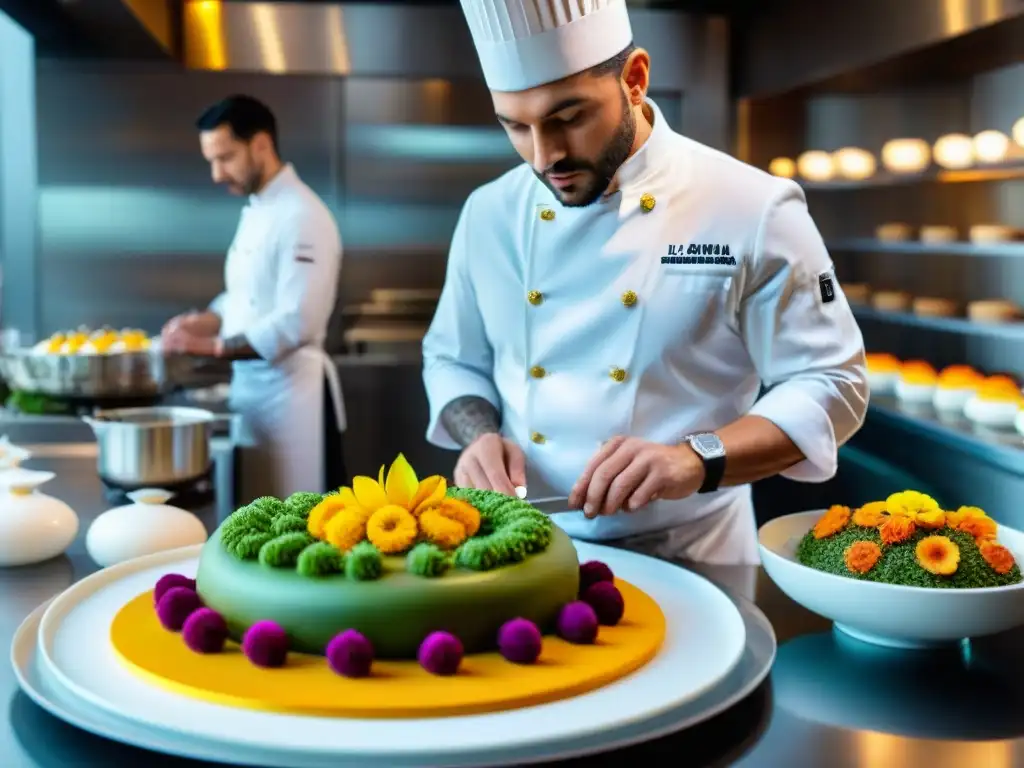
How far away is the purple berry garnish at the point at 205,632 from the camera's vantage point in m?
1.10

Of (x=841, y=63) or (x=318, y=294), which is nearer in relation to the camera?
(x=318, y=294)

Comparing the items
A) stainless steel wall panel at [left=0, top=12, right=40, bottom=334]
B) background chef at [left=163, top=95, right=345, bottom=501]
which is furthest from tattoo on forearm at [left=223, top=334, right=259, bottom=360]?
stainless steel wall panel at [left=0, top=12, right=40, bottom=334]

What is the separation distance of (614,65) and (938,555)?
79 centimetres

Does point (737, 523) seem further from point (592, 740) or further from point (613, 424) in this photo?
point (592, 740)

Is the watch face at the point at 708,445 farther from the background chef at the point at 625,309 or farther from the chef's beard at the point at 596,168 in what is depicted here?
the chef's beard at the point at 596,168

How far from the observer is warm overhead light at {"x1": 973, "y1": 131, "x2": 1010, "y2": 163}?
11.9ft

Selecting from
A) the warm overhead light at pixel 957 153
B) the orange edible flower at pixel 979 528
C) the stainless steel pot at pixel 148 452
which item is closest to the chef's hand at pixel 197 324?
the stainless steel pot at pixel 148 452

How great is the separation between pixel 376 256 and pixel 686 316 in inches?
154

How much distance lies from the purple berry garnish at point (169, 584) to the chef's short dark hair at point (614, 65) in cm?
83

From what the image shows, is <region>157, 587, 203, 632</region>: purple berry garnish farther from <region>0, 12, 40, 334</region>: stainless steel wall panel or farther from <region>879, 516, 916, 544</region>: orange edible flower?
<region>0, 12, 40, 334</region>: stainless steel wall panel

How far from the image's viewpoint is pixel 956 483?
351 centimetres

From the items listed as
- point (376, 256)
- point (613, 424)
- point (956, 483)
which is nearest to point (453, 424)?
point (613, 424)

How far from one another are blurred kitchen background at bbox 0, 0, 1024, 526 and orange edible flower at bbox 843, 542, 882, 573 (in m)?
3.46

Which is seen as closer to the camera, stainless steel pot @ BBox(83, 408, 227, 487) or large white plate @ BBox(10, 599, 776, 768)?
large white plate @ BBox(10, 599, 776, 768)
